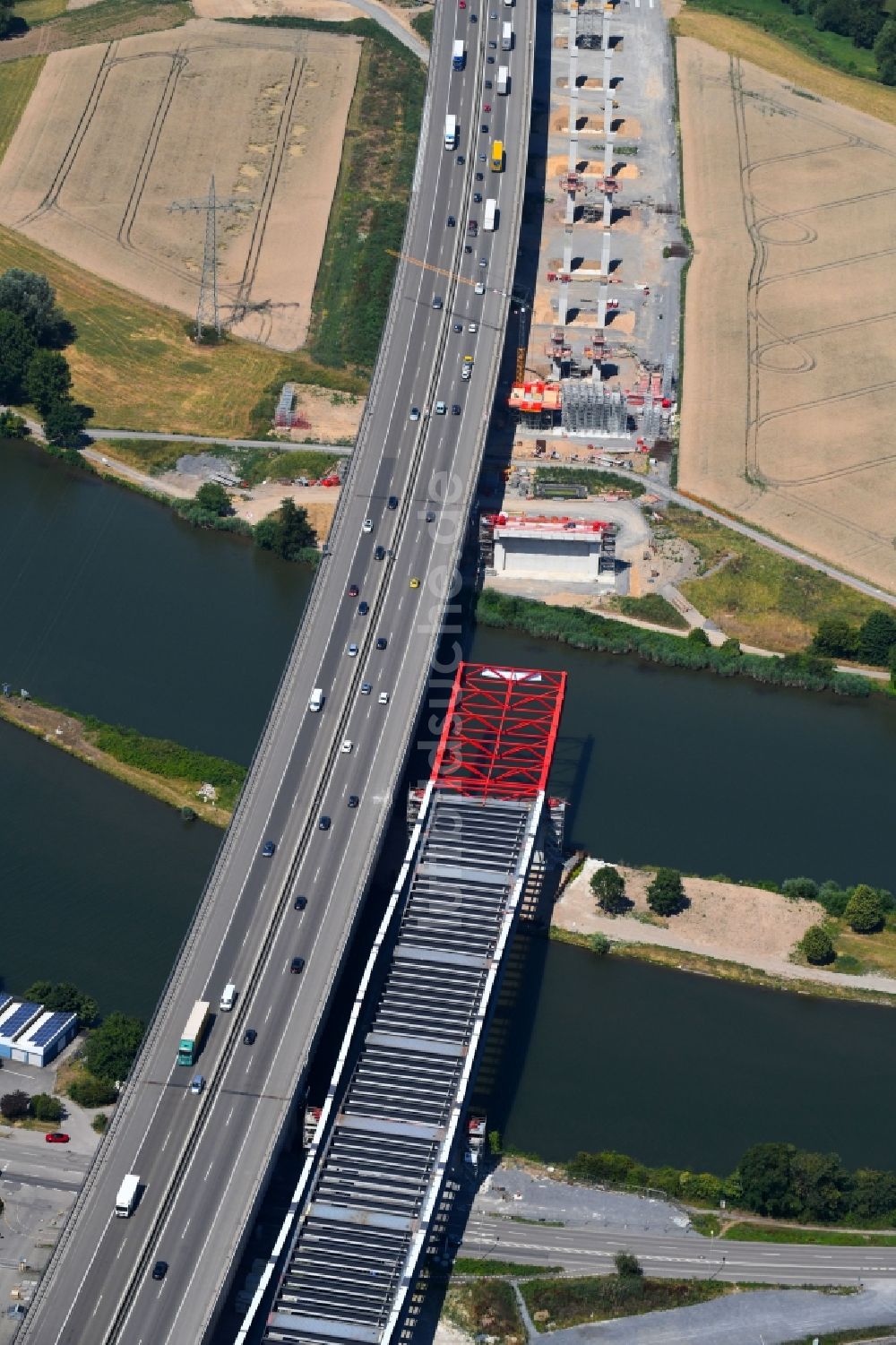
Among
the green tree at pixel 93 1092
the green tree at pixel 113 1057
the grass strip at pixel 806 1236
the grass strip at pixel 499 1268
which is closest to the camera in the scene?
the grass strip at pixel 499 1268

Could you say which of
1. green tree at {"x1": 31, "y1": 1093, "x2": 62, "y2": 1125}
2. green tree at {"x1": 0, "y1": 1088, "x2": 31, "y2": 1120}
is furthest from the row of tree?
green tree at {"x1": 0, "y1": 1088, "x2": 31, "y2": 1120}

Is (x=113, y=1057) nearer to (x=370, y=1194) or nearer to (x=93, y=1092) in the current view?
(x=93, y=1092)

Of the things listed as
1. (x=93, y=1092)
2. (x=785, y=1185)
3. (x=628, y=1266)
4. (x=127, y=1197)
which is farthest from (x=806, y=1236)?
(x=93, y=1092)

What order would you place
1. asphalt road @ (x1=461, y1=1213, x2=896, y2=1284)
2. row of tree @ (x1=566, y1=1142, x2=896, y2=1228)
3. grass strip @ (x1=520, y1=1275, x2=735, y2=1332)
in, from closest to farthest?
1. grass strip @ (x1=520, y1=1275, x2=735, y2=1332)
2. asphalt road @ (x1=461, y1=1213, x2=896, y2=1284)
3. row of tree @ (x1=566, y1=1142, x2=896, y2=1228)

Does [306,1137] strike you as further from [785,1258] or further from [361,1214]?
[785,1258]

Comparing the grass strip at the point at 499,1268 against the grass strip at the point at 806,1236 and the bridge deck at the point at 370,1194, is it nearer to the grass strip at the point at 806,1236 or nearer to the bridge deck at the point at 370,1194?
the bridge deck at the point at 370,1194

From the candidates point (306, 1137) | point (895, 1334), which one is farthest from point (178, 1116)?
point (895, 1334)

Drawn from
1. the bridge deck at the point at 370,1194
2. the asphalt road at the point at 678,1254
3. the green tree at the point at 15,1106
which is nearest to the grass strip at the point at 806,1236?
the asphalt road at the point at 678,1254

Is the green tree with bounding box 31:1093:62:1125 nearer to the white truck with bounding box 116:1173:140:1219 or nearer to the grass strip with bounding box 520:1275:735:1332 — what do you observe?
the white truck with bounding box 116:1173:140:1219
